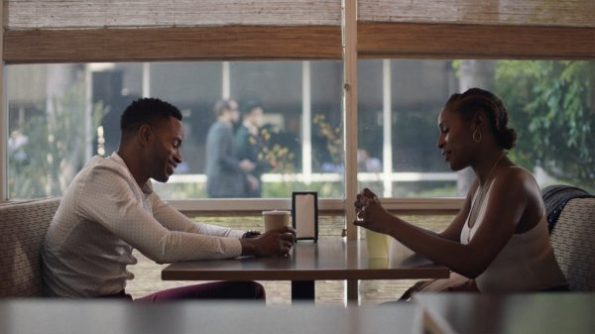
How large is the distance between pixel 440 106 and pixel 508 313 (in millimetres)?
3139

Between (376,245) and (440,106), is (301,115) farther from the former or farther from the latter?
(376,245)

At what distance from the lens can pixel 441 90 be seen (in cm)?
399

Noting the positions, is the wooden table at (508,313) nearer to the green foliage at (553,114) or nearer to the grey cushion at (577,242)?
the grey cushion at (577,242)

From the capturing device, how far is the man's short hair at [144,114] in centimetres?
308

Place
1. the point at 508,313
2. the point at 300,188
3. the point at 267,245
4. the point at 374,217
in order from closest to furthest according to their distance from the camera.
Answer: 1. the point at 508,313
2. the point at 374,217
3. the point at 267,245
4. the point at 300,188

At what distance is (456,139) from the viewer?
289 cm

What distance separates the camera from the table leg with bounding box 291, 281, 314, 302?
9.71 ft

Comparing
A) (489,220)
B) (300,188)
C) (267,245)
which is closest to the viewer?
(489,220)

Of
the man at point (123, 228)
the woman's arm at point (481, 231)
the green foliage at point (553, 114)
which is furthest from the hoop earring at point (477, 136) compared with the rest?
the green foliage at point (553, 114)

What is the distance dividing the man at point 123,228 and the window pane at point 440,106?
3.30 ft

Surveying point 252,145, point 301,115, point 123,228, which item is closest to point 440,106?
point 301,115

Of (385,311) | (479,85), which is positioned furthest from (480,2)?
(385,311)

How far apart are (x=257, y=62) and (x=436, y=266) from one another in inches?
66.7

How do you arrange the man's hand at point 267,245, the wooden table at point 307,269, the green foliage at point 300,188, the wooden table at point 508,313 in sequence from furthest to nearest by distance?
1. the green foliage at point 300,188
2. the man's hand at point 267,245
3. the wooden table at point 307,269
4. the wooden table at point 508,313
